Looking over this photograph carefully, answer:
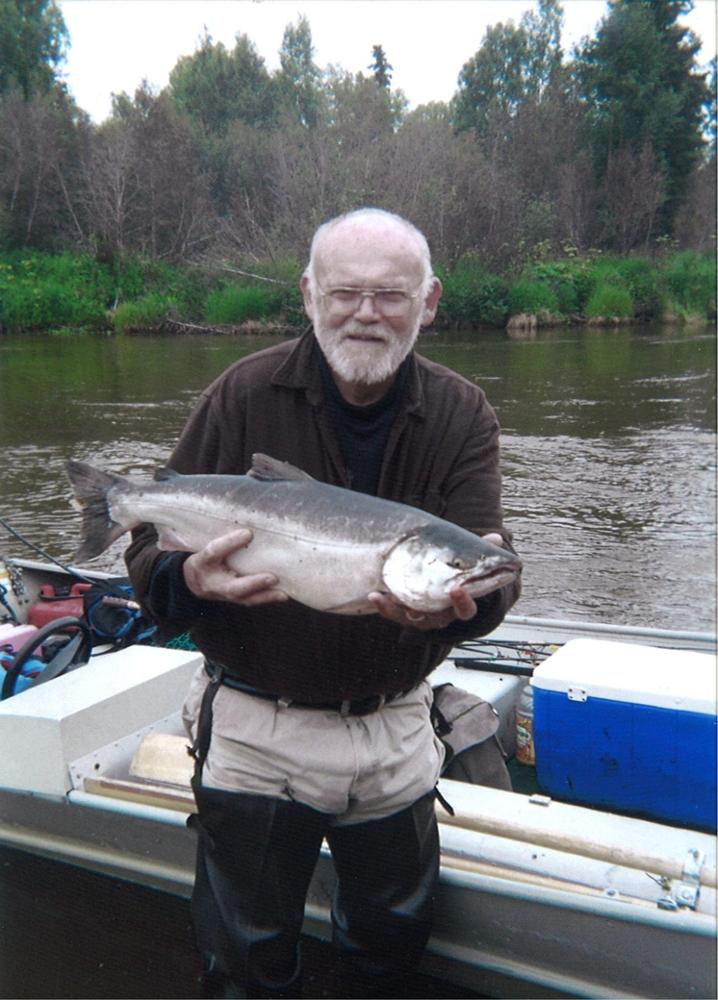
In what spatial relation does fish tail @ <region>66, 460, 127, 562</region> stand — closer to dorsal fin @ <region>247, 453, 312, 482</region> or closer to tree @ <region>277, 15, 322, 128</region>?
dorsal fin @ <region>247, 453, 312, 482</region>

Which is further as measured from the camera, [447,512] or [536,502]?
[536,502]

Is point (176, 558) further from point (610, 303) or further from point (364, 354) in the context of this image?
point (610, 303)

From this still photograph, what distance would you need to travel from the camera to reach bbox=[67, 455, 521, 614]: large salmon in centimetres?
211

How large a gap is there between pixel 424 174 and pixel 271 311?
7209 millimetres

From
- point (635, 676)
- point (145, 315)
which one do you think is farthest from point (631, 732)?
point (145, 315)

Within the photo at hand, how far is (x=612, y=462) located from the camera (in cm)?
1319

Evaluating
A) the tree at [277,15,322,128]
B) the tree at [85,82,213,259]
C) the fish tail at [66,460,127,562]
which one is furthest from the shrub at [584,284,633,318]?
the fish tail at [66,460,127,562]

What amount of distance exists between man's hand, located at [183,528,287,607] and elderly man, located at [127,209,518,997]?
0.04 meters

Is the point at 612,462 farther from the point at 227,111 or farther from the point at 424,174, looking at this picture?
the point at 227,111

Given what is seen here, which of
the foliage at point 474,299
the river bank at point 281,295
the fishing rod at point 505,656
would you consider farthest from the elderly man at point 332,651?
the foliage at point 474,299

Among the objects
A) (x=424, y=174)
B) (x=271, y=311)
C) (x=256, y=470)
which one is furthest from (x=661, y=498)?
(x=424, y=174)

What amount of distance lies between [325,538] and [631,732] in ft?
5.16

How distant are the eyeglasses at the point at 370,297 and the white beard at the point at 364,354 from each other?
0.15ft

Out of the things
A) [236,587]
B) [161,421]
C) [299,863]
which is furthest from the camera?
[161,421]
